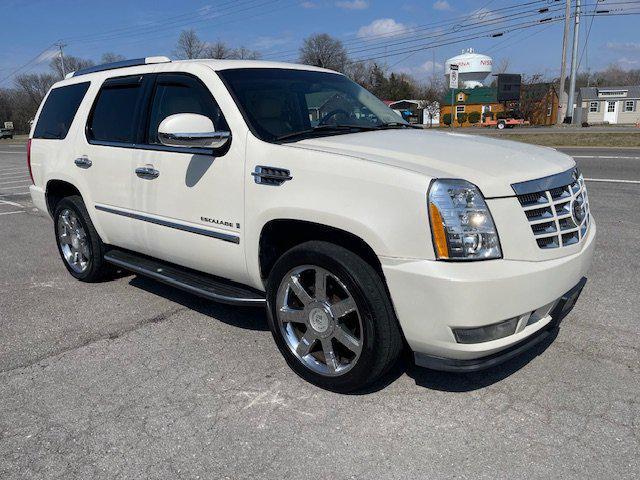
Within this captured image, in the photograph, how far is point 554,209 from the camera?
2916mm

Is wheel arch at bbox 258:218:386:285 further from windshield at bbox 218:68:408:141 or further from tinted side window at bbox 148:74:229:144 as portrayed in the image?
tinted side window at bbox 148:74:229:144

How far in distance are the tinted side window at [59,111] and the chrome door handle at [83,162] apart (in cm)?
43

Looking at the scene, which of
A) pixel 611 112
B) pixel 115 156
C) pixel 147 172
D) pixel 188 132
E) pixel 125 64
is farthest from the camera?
pixel 611 112

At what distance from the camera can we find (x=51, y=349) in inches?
154

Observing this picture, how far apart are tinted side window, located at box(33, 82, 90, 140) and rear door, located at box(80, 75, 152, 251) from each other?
401 mm

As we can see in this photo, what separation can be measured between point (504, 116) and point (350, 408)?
56482 millimetres

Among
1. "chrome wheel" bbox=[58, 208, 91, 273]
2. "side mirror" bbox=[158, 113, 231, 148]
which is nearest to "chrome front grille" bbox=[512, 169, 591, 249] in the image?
"side mirror" bbox=[158, 113, 231, 148]

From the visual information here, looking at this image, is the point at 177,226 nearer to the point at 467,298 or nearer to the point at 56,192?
the point at 467,298

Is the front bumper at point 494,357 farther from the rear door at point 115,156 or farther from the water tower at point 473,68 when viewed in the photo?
the water tower at point 473,68

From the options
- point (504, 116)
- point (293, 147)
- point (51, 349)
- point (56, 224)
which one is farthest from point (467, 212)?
point (504, 116)

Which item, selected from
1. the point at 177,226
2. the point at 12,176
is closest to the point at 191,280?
the point at 177,226

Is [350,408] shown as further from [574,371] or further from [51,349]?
[51,349]

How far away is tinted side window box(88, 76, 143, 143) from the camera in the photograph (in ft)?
14.2

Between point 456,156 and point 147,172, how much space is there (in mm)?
2265
